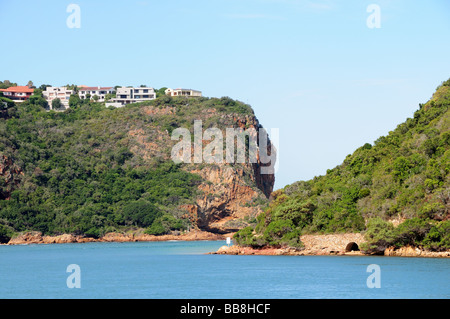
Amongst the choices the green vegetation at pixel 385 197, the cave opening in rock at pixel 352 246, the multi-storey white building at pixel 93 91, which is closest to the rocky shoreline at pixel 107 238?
the green vegetation at pixel 385 197

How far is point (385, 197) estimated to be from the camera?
2422 inches

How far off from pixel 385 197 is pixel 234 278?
1911cm

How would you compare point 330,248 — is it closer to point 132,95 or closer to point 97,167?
point 97,167

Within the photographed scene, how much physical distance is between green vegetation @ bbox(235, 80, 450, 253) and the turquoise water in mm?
2096

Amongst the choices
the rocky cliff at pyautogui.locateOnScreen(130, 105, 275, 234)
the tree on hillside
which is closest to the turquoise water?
the rocky cliff at pyautogui.locateOnScreen(130, 105, 275, 234)

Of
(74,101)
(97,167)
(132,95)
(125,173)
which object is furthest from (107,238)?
(132,95)

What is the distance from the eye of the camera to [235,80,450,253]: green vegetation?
55.9 m

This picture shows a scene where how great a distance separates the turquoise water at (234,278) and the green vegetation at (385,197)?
2096mm

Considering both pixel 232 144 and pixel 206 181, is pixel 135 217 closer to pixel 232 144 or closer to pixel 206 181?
pixel 206 181

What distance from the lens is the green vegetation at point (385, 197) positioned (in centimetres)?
5591

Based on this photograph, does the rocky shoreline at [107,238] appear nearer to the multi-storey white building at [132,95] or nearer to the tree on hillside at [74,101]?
the multi-storey white building at [132,95]

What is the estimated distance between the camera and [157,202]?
11881 centimetres

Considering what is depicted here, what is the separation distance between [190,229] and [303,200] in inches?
1993
